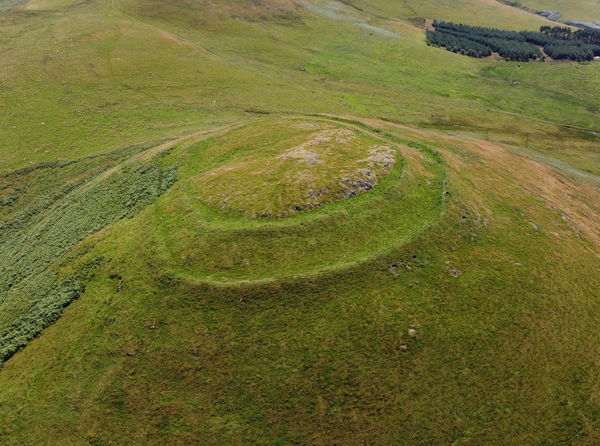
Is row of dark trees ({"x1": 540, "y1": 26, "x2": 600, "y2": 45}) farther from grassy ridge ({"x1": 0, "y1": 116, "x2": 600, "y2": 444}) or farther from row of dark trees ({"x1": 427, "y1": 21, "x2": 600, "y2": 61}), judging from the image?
grassy ridge ({"x1": 0, "y1": 116, "x2": 600, "y2": 444})

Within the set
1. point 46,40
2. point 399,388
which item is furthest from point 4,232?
point 46,40

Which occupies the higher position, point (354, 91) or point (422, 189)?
point (354, 91)

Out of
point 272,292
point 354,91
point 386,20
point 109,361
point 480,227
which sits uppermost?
point 386,20

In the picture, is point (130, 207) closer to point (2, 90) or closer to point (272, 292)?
point (272, 292)

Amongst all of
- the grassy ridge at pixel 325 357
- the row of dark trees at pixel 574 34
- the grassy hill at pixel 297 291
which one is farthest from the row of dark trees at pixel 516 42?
the grassy ridge at pixel 325 357

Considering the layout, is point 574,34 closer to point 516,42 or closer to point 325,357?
point 516,42

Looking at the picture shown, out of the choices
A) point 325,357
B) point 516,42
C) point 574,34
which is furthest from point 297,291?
point 574,34

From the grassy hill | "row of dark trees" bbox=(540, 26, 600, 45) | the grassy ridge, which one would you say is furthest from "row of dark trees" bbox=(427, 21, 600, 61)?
the grassy ridge
